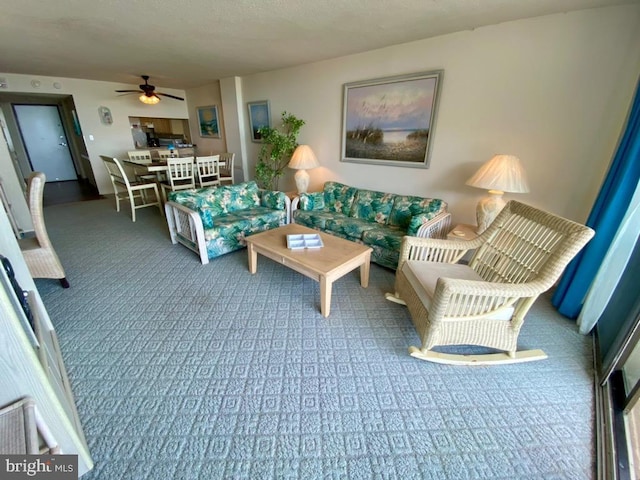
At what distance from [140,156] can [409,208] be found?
17.0 ft

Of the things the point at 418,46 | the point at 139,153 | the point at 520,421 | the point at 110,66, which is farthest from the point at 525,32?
the point at 139,153

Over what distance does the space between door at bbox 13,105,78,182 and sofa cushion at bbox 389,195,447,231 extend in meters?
8.91

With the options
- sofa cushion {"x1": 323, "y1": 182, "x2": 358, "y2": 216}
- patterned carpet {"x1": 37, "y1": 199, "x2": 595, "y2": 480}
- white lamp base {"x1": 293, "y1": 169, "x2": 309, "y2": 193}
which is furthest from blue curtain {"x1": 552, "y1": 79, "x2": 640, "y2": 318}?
white lamp base {"x1": 293, "y1": 169, "x2": 309, "y2": 193}

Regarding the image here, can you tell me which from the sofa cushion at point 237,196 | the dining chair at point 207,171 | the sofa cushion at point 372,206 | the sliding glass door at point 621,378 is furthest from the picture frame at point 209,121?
A: the sliding glass door at point 621,378

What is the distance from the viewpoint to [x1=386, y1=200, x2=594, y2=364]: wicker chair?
1.48 m

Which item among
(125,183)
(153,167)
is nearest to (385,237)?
(153,167)

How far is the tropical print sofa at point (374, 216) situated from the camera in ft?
8.91

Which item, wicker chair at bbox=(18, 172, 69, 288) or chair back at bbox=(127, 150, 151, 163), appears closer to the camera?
wicker chair at bbox=(18, 172, 69, 288)

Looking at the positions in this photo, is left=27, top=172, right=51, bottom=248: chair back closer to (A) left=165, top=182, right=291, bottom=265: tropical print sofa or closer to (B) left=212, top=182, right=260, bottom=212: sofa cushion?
(A) left=165, top=182, right=291, bottom=265: tropical print sofa

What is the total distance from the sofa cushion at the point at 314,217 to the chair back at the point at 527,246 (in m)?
1.69

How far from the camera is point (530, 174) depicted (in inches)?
98.3

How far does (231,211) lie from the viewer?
349cm

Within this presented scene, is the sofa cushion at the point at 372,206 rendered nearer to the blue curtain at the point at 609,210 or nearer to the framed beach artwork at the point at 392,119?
the framed beach artwork at the point at 392,119

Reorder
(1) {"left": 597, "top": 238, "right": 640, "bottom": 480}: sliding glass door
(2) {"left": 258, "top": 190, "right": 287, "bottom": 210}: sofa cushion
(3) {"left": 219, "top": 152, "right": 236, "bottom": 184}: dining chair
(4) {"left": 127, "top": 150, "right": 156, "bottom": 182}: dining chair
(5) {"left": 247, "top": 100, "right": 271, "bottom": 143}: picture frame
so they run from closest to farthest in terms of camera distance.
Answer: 1. (1) {"left": 597, "top": 238, "right": 640, "bottom": 480}: sliding glass door
2. (2) {"left": 258, "top": 190, "right": 287, "bottom": 210}: sofa cushion
3. (5) {"left": 247, "top": 100, "right": 271, "bottom": 143}: picture frame
4. (4) {"left": 127, "top": 150, "right": 156, "bottom": 182}: dining chair
5. (3) {"left": 219, "top": 152, "right": 236, "bottom": 184}: dining chair
